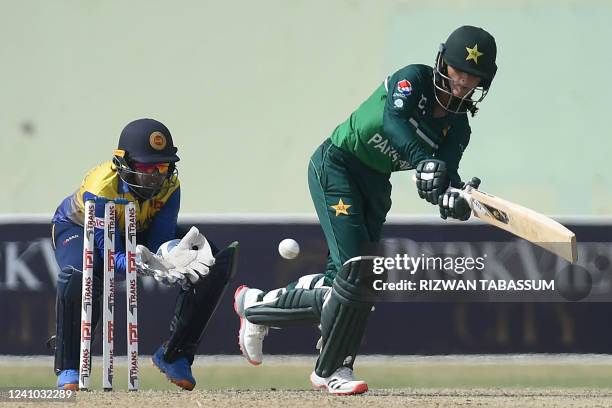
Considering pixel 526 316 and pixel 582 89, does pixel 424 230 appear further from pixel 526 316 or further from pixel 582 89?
pixel 582 89

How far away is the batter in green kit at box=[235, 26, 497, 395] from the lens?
548 cm

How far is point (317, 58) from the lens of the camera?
9070mm

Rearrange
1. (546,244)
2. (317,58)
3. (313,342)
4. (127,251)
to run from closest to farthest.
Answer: (546,244) < (127,251) < (313,342) < (317,58)

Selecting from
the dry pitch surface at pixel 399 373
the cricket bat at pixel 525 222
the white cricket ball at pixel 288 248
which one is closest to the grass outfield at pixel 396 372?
the dry pitch surface at pixel 399 373

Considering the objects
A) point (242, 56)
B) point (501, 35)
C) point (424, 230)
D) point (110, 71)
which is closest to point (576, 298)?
point (424, 230)

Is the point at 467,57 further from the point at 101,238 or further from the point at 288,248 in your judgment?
the point at 101,238

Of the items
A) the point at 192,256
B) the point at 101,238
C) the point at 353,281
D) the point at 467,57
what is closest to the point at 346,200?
the point at 353,281

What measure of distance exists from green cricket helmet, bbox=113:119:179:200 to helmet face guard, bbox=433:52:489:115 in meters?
1.12

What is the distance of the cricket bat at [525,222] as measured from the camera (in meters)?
5.17

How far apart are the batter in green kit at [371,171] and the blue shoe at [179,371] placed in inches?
14.4

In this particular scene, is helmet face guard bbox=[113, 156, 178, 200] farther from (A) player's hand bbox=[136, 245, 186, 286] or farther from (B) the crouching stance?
(A) player's hand bbox=[136, 245, 186, 286]

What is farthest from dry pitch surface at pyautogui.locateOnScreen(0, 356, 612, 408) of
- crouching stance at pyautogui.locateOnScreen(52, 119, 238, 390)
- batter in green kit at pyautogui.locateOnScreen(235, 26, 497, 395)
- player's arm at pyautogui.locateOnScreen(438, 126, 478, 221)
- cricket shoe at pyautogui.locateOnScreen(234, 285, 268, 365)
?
player's arm at pyautogui.locateOnScreen(438, 126, 478, 221)

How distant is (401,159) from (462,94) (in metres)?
0.36

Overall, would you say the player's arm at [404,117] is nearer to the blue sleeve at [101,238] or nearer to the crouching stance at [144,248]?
the crouching stance at [144,248]
